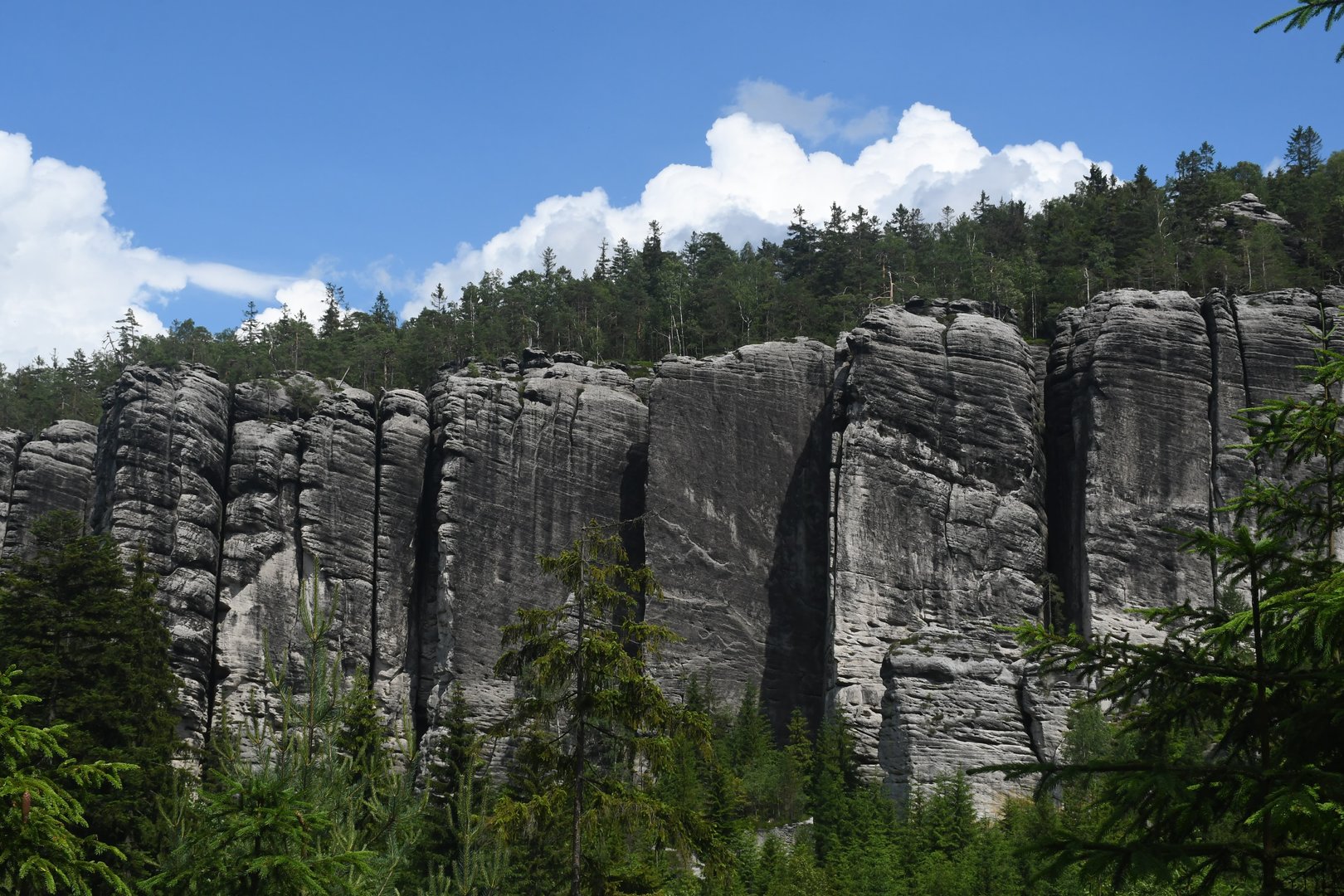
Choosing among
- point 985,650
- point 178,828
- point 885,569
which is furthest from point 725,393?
point 178,828

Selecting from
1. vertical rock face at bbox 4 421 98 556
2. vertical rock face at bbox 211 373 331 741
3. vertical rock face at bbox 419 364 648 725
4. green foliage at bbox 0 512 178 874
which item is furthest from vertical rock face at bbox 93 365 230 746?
green foliage at bbox 0 512 178 874

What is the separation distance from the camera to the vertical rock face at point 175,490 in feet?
192

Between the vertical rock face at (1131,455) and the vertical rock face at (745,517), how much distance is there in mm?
10711

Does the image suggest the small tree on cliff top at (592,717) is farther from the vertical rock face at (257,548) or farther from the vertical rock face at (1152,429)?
the vertical rock face at (257,548)

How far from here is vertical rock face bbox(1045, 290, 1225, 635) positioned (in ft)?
187

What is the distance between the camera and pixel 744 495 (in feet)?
207

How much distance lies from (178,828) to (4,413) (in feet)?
250

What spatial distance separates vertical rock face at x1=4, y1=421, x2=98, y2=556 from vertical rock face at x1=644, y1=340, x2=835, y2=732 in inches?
1110

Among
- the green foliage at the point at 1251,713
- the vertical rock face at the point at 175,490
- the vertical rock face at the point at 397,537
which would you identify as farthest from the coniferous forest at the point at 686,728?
the vertical rock face at the point at 175,490

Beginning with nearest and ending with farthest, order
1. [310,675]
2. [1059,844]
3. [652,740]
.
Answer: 1. [1059,844]
2. [310,675]
3. [652,740]

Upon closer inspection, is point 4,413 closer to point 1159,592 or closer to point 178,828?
point 1159,592

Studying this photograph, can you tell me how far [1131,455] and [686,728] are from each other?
141ft

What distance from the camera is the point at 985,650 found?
175 feet

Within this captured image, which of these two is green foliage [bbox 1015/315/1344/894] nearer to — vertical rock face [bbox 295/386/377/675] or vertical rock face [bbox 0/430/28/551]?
vertical rock face [bbox 295/386/377/675]
